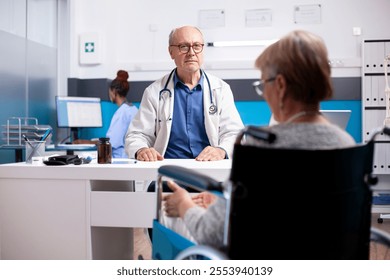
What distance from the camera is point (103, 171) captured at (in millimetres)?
2131

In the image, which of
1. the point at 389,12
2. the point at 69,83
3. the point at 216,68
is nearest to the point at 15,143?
the point at 69,83

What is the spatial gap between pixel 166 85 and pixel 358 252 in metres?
1.74

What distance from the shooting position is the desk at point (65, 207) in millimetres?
2150

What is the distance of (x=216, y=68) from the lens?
549 centimetres

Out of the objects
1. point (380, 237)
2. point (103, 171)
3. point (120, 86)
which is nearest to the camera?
point (380, 237)

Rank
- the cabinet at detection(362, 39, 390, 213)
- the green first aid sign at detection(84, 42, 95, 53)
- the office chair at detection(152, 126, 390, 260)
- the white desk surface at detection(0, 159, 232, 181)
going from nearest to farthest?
the office chair at detection(152, 126, 390, 260) < the white desk surface at detection(0, 159, 232, 181) < the cabinet at detection(362, 39, 390, 213) < the green first aid sign at detection(84, 42, 95, 53)

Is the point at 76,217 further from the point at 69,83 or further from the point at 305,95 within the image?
the point at 69,83

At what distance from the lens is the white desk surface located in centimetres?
206

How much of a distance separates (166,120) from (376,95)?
3.14m

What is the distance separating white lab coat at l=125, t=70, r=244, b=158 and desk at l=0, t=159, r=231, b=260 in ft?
1.52

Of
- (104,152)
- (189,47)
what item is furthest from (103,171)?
(189,47)

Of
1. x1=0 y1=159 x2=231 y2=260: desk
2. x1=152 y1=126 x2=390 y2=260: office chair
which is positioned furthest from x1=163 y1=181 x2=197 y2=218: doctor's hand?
x1=0 y1=159 x2=231 y2=260: desk

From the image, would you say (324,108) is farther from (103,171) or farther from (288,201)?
(288,201)

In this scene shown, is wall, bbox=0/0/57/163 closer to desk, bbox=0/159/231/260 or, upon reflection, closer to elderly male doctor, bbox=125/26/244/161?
elderly male doctor, bbox=125/26/244/161
